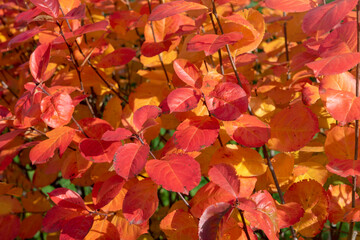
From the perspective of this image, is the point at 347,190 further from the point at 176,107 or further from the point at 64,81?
the point at 64,81

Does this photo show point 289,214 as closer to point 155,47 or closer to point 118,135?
point 118,135

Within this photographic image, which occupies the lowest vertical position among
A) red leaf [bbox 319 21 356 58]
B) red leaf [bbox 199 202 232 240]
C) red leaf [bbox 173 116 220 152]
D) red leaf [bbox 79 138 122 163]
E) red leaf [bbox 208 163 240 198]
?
red leaf [bbox 199 202 232 240]

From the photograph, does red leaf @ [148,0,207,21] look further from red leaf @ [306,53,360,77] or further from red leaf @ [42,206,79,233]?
red leaf @ [42,206,79,233]

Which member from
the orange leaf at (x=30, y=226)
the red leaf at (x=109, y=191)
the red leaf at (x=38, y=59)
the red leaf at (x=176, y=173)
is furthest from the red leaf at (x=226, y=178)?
the orange leaf at (x=30, y=226)

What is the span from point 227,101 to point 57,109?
16.2 inches

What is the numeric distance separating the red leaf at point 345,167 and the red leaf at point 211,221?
25 centimetres

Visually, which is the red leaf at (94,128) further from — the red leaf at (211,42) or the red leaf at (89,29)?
the red leaf at (211,42)

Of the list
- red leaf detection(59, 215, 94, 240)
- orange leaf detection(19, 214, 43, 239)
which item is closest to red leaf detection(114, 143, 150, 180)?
red leaf detection(59, 215, 94, 240)

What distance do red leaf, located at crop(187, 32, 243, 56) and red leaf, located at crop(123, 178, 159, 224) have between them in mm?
335

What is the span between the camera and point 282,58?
1601 millimetres

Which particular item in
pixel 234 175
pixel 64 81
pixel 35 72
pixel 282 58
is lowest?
pixel 282 58

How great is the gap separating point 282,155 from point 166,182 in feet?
1.37

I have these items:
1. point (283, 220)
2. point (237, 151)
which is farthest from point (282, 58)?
point (283, 220)

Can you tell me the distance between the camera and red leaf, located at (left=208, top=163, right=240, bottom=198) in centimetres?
73
